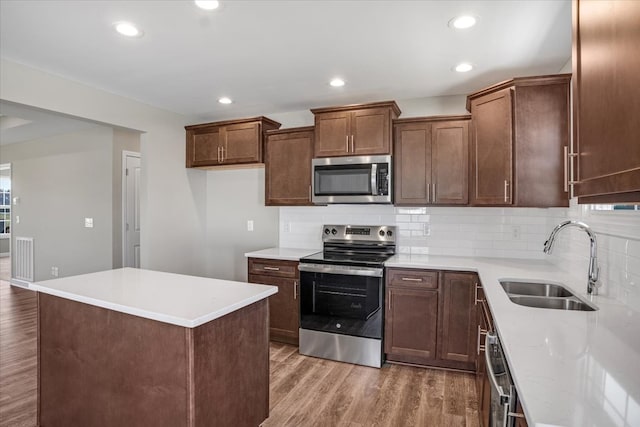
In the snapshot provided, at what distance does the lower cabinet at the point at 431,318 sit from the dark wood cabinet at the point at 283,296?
2.92 ft

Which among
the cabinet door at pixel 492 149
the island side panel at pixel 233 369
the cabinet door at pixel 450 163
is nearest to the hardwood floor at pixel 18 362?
the island side panel at pixel 233 369

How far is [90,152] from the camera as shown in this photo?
502 cm

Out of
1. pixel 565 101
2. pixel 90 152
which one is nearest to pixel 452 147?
pixel 565 101

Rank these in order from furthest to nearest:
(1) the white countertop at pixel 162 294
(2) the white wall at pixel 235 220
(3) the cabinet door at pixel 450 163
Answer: (2) the white wall at pixel 235 220 → (3) the cabinet door at pixel 450 163 → (1) the white countertop at pixel 162 294

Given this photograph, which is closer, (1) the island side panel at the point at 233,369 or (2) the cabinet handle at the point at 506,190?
(1) the island side panel at the point at 233,369

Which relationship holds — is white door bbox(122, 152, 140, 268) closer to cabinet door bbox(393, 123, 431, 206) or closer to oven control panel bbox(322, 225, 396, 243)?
oven control panel bbox(322, 225, 396, 243)

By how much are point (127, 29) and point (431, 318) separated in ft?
9.94

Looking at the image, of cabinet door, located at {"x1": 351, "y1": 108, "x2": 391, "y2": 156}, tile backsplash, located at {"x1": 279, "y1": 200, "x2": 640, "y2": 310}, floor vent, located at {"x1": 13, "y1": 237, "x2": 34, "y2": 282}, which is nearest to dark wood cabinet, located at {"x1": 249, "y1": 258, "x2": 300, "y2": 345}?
tile backsplash, located at {"x1": 279, "y1": 200, "x2": 640, "y2": 310}

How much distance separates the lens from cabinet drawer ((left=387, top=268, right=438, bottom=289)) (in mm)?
2960

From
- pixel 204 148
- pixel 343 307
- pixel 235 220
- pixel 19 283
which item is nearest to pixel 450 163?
pixel 343 307

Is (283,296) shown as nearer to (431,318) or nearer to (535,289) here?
(431,318)

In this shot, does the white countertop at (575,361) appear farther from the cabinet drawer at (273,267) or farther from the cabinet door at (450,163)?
the cabinet drawer at (273,267)

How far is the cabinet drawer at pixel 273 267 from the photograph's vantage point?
3434 millimetres

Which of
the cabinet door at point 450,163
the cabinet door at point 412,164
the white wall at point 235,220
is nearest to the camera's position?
the cabinet door at point 450,163
